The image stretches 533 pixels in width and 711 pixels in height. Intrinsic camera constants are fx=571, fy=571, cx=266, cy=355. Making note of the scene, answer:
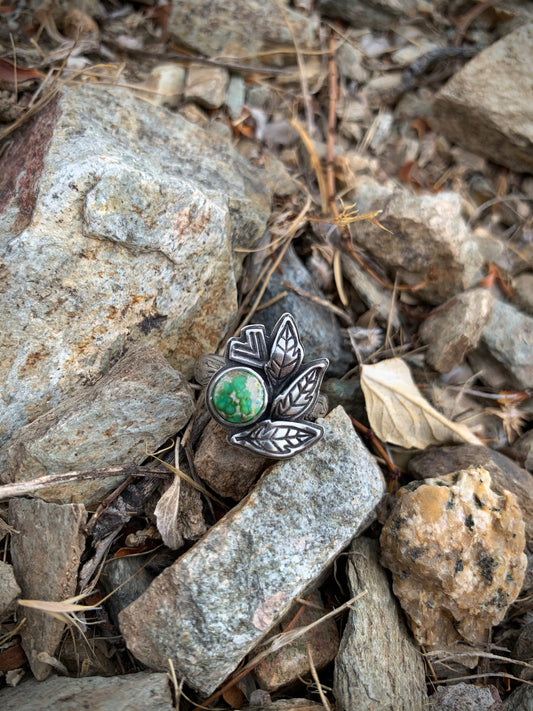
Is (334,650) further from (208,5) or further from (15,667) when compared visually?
→ (208,5)

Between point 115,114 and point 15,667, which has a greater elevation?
point 115,114

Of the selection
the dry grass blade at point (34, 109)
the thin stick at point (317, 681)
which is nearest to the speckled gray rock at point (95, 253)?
the dry grass blade at point (34, 109)

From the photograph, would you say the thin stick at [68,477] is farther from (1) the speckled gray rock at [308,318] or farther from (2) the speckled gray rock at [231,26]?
(2) the speckled gray rock at [231,26]

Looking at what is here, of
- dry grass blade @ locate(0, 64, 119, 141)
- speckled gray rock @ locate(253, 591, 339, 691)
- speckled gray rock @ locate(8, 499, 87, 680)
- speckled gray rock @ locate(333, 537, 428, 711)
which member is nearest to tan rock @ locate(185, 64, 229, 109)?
dry grass blade @ locate(0, 64, 119, 141)

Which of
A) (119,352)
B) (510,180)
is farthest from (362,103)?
(119,352)

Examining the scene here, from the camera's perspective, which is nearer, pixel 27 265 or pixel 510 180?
pixel 27 265

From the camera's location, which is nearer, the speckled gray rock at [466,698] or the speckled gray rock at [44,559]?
the speckled gray rock at [44,559]

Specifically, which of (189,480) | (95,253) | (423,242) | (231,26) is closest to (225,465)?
(189,480)
